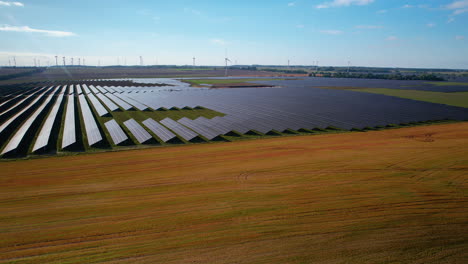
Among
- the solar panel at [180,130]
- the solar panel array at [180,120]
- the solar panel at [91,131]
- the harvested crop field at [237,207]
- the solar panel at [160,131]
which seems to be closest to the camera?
the harvested crop field at [237,207]

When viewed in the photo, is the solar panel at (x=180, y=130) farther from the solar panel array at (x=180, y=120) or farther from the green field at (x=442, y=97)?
the green field at (x=442, y=97)

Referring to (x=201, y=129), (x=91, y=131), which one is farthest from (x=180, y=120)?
(x=91, y=131)

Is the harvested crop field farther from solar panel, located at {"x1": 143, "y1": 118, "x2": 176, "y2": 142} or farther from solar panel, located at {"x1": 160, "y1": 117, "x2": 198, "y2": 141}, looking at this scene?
solar panel, located at {"x1": 160, "y1": 117, "x2": 198, "y2": 141}

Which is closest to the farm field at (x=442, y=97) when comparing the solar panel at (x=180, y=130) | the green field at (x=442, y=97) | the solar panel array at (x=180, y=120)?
the green field at (x=442, y=97)

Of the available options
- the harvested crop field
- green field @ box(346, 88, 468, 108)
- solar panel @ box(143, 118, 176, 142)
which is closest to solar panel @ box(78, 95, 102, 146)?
the harvested crop field

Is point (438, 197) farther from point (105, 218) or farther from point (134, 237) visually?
point (105, 218)

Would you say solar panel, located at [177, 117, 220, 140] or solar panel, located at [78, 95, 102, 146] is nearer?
solar panel, located at [78, 95, 102, 146]

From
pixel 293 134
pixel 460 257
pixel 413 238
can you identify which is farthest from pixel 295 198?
pixel 293 134
